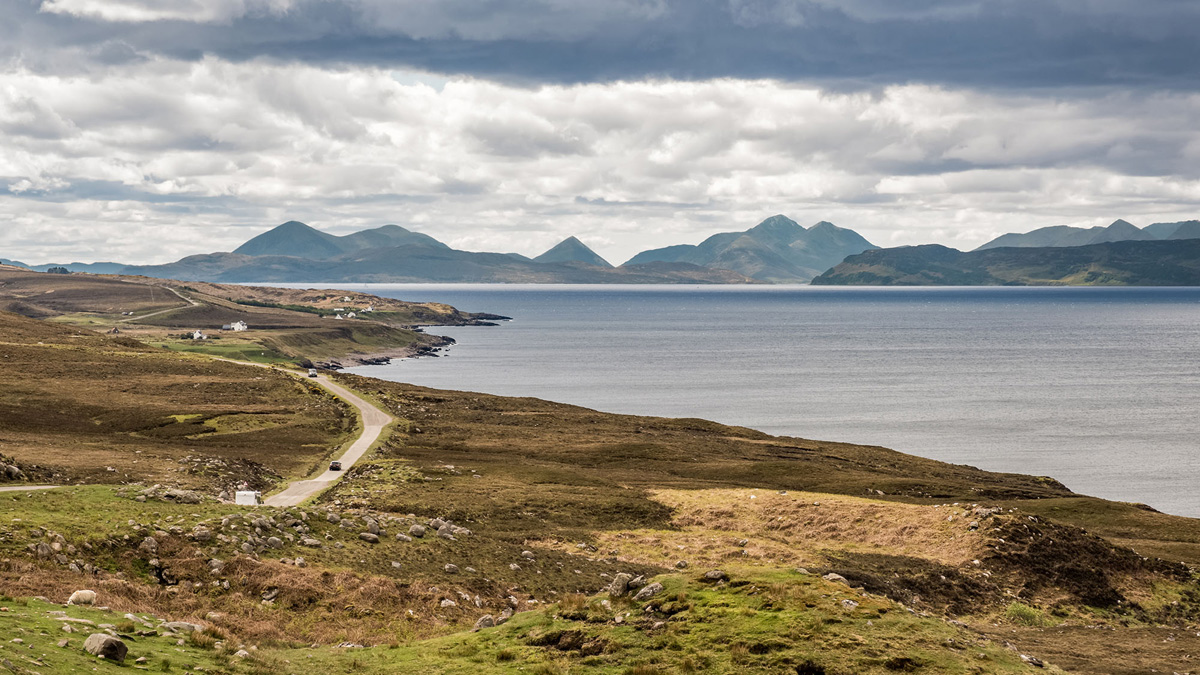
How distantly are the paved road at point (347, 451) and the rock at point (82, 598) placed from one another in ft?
85.3

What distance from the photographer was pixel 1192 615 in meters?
40.9

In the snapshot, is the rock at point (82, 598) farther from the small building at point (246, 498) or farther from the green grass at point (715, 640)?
the small building at point (246, 498)

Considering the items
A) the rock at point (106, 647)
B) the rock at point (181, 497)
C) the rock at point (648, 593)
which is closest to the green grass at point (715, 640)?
the rock at point (648, 593)

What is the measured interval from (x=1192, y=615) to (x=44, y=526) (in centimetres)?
4791

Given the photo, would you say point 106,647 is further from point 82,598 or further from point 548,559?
point 548,559

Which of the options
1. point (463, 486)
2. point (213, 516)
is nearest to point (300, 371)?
point (463, 486)

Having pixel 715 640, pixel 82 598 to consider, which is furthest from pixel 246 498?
pixel 715 640

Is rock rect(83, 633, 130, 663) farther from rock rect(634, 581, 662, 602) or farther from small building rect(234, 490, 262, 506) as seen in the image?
small building rect(234, 490, 262, 506)

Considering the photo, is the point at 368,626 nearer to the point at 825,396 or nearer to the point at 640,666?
the point at 640,666

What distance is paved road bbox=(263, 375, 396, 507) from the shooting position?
2164 inches

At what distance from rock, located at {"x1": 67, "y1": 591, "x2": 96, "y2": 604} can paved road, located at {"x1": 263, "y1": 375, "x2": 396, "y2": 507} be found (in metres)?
26.0

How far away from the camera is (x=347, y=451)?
76500 mm

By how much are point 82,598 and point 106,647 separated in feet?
19.8

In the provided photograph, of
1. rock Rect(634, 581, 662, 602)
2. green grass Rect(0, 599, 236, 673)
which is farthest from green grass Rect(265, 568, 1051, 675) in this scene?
green grass Rect(0, 599, 236, 673)
